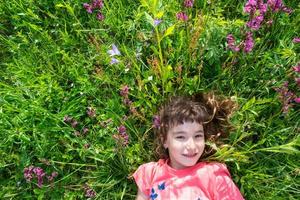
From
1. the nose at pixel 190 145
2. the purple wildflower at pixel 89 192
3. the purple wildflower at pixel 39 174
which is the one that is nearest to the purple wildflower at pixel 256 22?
the nose at pixel 190 145

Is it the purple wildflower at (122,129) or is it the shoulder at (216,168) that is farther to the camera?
the purple wildflower at (122,129)

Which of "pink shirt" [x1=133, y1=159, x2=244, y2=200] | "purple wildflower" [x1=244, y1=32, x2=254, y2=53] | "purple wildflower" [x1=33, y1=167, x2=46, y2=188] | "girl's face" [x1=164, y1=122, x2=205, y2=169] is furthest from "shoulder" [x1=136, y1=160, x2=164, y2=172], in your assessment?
"purple wildflower" [x1=244, y1=32, x2=254, y2=53]

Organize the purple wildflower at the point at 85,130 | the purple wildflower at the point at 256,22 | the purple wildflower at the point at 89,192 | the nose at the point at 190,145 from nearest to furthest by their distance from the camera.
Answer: the nose at the point at 190,145 → the purple wildflower at the point at 256,22 → the purple wildflower at the point at 89,192 → the purple wildflower at the point at 85,130

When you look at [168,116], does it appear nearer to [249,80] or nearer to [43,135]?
[249,80]

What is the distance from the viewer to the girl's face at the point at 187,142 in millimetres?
3161

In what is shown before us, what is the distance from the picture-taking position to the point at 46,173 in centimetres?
357

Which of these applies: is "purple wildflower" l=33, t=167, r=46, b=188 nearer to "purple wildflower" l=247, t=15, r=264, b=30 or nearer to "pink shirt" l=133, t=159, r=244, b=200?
"pink shirt" l=133, t=159, r=244, b=200

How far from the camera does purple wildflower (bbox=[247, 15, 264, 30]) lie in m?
3.26

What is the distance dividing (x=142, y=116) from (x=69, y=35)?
2.95ft

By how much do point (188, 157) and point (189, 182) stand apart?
17 cm

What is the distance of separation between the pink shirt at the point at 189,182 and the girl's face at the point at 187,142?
0.09 meters

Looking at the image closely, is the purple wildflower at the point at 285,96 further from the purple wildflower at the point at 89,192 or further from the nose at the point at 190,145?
the purple wildflower at the point at 89,192

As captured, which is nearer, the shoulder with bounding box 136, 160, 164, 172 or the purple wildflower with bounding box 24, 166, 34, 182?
the shoulder with bounding box 136, 160, 164, 172

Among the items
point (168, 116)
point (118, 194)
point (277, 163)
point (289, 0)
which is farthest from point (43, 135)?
point (289, 0)
